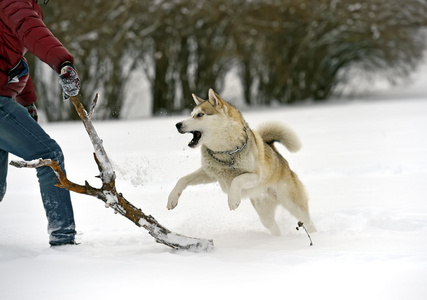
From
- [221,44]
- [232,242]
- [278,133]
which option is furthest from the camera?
[221,44]

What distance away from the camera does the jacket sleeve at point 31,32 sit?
2.94 meters

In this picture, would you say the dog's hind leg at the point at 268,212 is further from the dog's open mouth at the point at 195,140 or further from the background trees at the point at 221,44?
the background trees at the point at 221,44

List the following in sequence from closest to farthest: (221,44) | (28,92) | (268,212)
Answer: (28,92) < (268,212) < (221,44)

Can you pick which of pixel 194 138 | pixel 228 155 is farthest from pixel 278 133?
pixel 194 138

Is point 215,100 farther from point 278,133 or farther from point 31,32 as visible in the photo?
point 31,32

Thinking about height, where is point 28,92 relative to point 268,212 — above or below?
above

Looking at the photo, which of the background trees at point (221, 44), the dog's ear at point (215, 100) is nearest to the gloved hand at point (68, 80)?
the dog's ear at point (215, 100)

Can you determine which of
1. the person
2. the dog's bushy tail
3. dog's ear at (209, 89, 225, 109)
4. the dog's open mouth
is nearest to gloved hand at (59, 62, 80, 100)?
the person

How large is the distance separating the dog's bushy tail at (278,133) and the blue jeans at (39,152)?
177 centimetres

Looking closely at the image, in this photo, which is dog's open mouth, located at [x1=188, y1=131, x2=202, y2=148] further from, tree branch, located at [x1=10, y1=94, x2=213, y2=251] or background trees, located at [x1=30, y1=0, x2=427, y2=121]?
background trees, located at [x1=30, y1=0, x2=427, y2=121]

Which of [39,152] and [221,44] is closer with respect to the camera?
[39,152]

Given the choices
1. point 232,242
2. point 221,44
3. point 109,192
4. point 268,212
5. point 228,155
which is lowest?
point 232,242

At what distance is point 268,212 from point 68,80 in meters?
1.99

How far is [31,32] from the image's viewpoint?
2.94m
